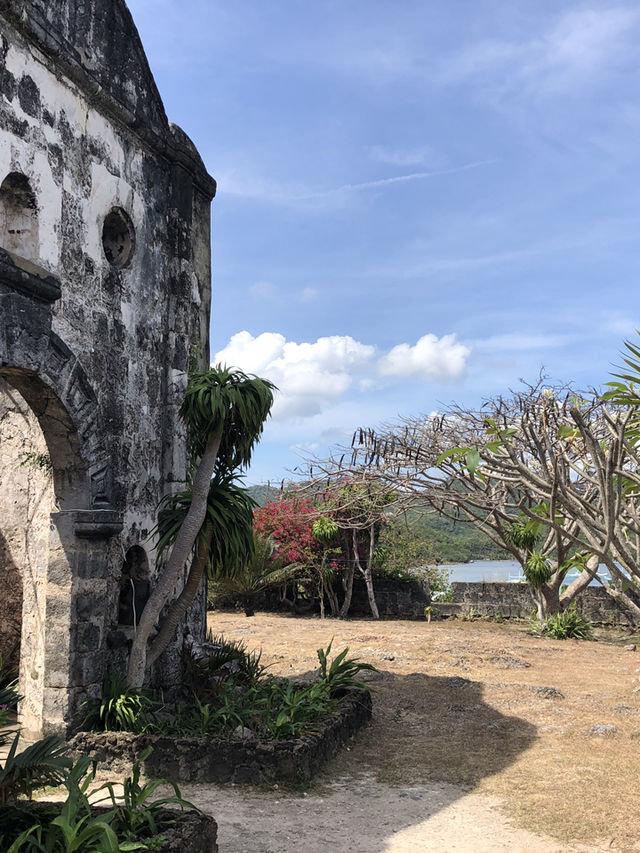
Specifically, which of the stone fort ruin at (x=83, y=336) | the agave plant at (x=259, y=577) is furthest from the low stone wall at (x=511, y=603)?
the stone fort ruin at (x=83, y=336)

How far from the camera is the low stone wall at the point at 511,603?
16094 mm

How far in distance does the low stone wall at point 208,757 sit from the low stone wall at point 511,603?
10884mm

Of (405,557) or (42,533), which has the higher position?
(42,533)

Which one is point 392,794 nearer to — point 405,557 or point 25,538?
point 25,538

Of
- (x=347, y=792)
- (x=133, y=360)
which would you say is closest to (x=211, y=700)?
(x=347, y=792)

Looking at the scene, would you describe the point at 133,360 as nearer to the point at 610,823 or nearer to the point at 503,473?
the point at 503,473

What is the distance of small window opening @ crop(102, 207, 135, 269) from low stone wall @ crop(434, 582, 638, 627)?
11.4 meters

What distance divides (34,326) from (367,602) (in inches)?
478

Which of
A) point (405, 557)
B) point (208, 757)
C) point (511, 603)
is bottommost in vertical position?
point (208, 757)

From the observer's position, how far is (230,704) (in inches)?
286

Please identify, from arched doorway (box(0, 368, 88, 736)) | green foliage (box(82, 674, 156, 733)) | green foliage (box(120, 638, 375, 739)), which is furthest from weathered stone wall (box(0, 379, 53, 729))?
green foliage (box(120, 638, 375, 739))

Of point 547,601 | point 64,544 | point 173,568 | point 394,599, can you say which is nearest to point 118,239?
point 64,544

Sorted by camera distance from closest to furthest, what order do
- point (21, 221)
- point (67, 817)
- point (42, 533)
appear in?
point (67, 817)
point (21, 221)
point (42, 533)

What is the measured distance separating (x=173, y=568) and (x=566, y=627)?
8975mm
